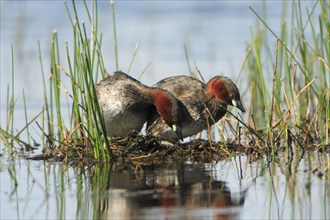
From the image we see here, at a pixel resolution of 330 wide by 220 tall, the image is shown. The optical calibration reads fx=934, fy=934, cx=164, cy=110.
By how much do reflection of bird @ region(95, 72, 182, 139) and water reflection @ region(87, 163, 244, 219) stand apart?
113cm

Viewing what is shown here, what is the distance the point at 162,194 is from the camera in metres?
8.69

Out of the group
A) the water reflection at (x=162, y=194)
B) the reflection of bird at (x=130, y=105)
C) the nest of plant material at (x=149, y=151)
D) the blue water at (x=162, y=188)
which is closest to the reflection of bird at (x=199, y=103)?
the reflection of bird at (x=130, y=105)

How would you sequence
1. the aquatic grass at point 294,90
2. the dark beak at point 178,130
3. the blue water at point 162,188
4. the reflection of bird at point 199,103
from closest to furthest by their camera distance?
1. the blue water at point 162,188
2. the aquatic grass at point 294,90
3. the dark beak at point 178,130
4. the reflection of bird at point 199,103

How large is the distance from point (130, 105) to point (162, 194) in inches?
113

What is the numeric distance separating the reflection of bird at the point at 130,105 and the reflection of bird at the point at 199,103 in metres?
0.13

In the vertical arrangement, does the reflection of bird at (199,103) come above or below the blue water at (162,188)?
above

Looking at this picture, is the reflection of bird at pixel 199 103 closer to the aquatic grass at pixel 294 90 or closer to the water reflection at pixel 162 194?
the aquatic grass at pixel 294 90

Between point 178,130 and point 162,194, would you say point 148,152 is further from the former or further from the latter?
point 162,194

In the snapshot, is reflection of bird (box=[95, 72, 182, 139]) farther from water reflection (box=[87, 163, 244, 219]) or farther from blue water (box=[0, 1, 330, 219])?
water reflection (box=[87, 163, 244, 219])

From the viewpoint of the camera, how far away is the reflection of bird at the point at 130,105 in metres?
11.2

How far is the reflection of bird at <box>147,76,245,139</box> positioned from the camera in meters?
11.5

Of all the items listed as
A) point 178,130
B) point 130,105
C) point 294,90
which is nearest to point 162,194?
point 178,130

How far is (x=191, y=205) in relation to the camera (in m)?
8.20

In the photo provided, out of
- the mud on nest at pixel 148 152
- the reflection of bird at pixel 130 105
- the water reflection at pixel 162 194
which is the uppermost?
the reflection of bird at pixel 130 105
